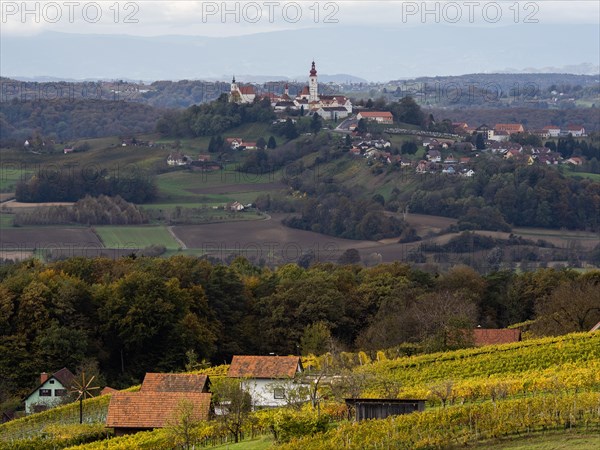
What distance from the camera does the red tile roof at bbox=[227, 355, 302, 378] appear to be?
38281 mm

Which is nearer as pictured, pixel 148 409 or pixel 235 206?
pixel 148 409

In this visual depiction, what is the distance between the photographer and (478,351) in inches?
1559

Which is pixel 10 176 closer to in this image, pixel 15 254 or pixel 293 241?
pixel 15 254

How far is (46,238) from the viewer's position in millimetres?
108438

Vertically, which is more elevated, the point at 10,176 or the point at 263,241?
the point at 10,176

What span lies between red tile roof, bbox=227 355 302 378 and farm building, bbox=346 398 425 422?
33.1 feet

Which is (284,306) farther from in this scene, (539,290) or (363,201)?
(363,201)

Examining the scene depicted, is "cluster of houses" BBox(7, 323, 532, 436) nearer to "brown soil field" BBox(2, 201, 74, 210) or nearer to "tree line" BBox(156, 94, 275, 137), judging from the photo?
"brown soil field" BBox(2, 201, 74, 210)

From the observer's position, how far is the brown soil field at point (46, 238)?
105 metres

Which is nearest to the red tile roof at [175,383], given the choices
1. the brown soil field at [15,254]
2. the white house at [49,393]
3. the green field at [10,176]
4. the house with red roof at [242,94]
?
the white house at [49,393]

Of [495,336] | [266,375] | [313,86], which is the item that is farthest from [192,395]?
[313,86]

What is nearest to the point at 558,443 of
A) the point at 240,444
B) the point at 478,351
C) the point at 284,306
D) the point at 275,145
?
the point at 240,444

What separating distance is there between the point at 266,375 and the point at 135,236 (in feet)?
239

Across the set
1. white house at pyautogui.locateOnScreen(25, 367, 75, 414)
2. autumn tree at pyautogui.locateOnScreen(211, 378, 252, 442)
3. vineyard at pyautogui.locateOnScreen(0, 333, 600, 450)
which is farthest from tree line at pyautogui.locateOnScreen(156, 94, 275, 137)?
autumn tree at pyautogui.locateOnScreen(211, 378, 252, 442)
